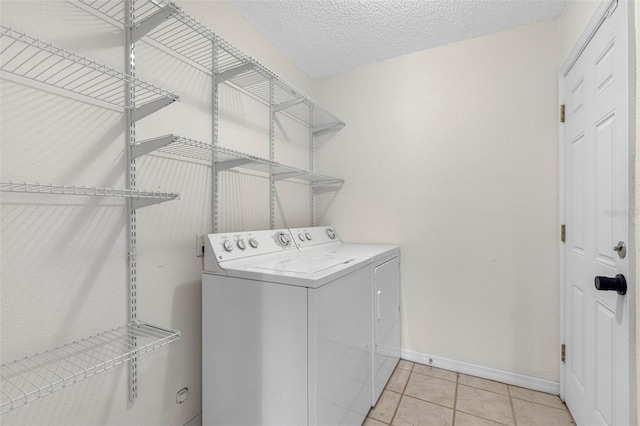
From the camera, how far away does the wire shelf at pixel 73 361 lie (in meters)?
0.88

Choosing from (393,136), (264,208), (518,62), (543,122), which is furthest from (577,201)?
(264,208)

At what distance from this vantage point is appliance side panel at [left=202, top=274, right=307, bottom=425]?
120 centimetres

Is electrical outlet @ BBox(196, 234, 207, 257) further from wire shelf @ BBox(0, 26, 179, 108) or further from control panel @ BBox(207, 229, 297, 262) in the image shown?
wire shelf @ BBox(0, 26, 179, 108)

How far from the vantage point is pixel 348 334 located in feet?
4.62

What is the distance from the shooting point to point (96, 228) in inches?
45.3

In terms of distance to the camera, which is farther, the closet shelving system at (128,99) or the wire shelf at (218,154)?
the wire shelf at (218,154)

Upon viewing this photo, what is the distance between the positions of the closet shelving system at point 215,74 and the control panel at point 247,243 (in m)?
0.17

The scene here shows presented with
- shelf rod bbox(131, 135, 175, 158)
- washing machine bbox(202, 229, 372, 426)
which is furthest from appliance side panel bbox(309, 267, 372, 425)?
shelf rod bbox(131, 135, 175, 158)

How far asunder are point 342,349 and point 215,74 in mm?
1642

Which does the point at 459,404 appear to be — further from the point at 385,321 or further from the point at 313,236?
the point at 313,236

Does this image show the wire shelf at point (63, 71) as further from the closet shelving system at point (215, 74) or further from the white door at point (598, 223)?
the white door at point (598, 223)

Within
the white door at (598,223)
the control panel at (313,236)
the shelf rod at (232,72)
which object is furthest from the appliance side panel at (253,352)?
the white door at (598,223)

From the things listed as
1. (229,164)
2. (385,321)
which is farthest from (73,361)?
(385,321)

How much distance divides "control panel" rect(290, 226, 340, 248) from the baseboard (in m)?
1.08
